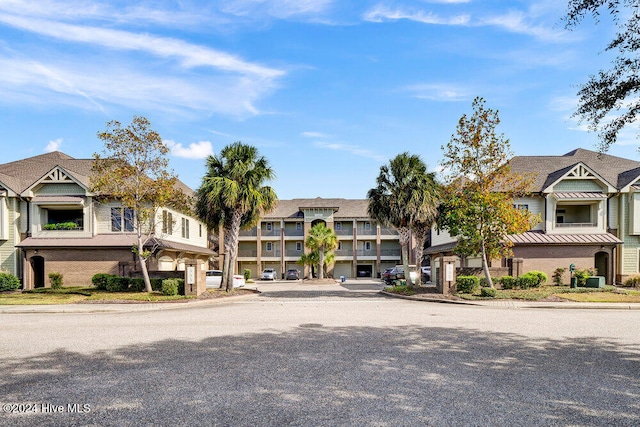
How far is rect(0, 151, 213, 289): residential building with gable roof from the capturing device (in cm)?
2772

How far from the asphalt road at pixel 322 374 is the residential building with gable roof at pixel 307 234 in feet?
139

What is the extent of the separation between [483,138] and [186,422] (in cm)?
2172

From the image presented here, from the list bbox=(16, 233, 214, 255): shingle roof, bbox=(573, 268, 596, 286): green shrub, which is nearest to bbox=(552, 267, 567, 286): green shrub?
bbox=(573, 268, 596, 286): green shrub

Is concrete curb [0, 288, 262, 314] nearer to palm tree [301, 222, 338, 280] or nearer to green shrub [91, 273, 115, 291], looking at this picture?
green shrub [91, 273, 115, 291]

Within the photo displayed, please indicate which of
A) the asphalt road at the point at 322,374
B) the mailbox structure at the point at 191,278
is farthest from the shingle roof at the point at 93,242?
the asphalt road at the point at 322,374

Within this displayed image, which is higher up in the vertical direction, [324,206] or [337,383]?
[324,206]

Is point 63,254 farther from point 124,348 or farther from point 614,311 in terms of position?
point 614,311

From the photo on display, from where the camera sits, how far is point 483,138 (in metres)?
23.3

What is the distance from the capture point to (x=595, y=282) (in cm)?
2617

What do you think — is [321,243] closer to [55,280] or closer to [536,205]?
[536,205]

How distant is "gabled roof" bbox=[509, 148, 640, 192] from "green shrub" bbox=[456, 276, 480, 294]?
10068mm

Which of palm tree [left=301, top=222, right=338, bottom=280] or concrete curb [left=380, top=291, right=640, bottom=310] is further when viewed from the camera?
palm tree [left=301, top=222, right=338, bottom=280]

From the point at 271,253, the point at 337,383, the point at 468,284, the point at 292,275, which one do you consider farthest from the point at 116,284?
the point at 271,253

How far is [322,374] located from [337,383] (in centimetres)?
59
